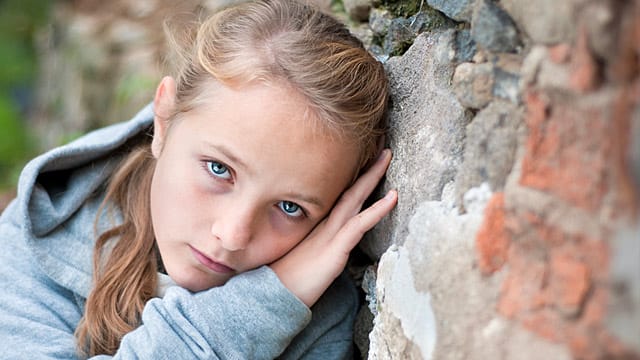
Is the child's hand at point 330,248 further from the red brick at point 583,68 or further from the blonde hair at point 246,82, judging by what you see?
the red brick at point 583,68

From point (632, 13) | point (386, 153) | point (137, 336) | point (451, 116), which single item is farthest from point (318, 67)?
point (632, 13)

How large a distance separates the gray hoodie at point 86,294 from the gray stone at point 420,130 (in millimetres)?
258

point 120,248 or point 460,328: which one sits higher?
point 460,328

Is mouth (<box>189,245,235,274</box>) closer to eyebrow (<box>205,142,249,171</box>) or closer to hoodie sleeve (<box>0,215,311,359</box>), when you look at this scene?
hoodie sleeve (<box>0,215,311,359</box>)

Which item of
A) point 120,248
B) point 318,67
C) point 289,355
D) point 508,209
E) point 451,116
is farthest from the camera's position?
point 120,248

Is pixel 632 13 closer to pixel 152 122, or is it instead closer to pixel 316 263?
pixel 316 263

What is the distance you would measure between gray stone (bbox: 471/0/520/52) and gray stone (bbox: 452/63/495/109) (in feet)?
0.13

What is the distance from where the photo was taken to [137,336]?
75.8 inches

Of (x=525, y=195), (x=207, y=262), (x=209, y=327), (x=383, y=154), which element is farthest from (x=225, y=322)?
(x=525, y=195)

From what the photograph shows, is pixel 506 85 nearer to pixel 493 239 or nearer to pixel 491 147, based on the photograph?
pixel 491 147

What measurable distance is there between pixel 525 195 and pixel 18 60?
5.68m

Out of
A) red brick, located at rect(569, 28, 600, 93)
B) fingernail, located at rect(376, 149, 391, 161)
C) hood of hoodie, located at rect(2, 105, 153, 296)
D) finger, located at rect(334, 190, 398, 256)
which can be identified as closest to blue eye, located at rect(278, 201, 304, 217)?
finger, located at rect(334, 190, 398, 256)

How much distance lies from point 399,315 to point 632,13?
2.67 feet

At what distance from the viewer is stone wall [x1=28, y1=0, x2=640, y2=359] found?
101 cm
